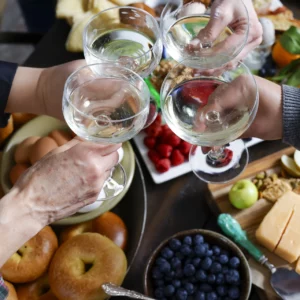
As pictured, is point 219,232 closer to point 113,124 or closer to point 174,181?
point 174,181

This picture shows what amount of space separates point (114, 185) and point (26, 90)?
0.76 ft

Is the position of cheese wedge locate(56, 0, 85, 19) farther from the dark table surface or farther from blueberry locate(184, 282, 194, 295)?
blueberry locate(184, 282, 194, 295)

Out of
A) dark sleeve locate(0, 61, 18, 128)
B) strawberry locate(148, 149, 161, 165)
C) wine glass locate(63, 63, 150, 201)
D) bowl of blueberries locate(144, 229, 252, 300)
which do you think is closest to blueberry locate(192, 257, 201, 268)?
bowl of blueberries locate(144, 229, 252, 300)

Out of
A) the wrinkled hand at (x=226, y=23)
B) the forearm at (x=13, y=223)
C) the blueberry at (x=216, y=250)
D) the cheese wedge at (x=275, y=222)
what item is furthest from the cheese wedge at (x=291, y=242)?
the forearm at (x=13, y=223)

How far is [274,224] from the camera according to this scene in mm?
892

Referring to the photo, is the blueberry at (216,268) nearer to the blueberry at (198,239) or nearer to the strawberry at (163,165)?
the blueberry at (198,239)

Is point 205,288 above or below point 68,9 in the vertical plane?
below

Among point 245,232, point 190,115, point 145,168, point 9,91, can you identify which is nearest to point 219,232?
point 245,232

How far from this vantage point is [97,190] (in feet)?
2.21

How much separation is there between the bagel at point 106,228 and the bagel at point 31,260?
1.5 inches

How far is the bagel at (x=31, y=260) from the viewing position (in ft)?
2.73

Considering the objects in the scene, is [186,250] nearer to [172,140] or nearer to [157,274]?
[157,274]

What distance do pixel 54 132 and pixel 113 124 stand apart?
398 mm

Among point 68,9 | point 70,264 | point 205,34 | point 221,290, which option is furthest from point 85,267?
point 68,9
